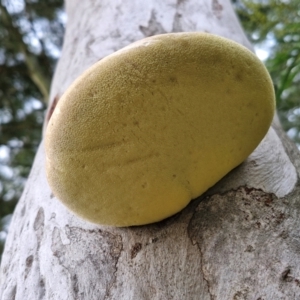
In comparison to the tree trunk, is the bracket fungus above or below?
above

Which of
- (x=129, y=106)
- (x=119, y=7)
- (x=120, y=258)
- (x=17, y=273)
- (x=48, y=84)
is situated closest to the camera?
(x=129, y=106)

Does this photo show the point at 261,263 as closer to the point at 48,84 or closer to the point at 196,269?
the point at 196,269

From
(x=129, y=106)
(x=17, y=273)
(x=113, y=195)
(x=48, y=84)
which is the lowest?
(x=48, y=84)

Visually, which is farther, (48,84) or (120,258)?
(48,84)

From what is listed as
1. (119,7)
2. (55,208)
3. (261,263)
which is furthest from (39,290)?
(119,7)
